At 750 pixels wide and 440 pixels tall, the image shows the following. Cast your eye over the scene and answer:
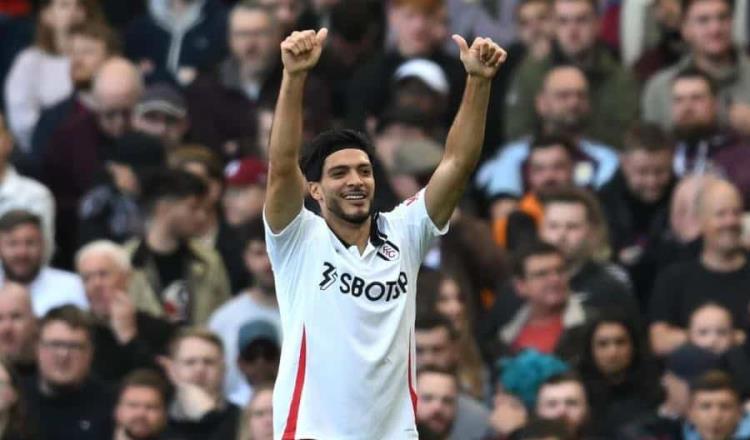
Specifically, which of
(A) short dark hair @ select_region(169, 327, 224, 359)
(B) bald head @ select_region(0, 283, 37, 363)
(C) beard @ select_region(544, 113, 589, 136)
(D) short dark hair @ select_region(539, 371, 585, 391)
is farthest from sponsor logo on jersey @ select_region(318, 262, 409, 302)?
(C) beard @ select_region(544, 113, 589, 136)

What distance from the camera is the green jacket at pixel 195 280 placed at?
14922 mm

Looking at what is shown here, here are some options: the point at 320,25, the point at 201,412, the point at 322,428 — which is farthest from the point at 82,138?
the point at 322,428

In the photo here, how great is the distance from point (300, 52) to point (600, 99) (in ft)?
23.7

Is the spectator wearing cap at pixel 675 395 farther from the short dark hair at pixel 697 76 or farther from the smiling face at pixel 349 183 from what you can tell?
the smiling face at pixel 349 183

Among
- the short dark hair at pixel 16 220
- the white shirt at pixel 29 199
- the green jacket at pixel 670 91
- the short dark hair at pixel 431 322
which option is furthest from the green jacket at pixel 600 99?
the short dark hair at pixel 16 220

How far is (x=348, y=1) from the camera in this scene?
57.8 ft

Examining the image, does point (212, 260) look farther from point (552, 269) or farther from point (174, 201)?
point (552, 269)

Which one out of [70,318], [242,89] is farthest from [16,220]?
[242,89]

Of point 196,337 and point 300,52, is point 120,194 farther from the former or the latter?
point 300,52

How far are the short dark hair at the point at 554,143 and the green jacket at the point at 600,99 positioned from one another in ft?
2.04

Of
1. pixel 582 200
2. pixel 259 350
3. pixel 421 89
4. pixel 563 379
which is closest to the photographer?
pixel 563 379

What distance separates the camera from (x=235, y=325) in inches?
576

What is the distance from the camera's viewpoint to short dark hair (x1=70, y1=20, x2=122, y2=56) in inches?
699

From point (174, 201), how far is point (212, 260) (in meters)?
0.42
